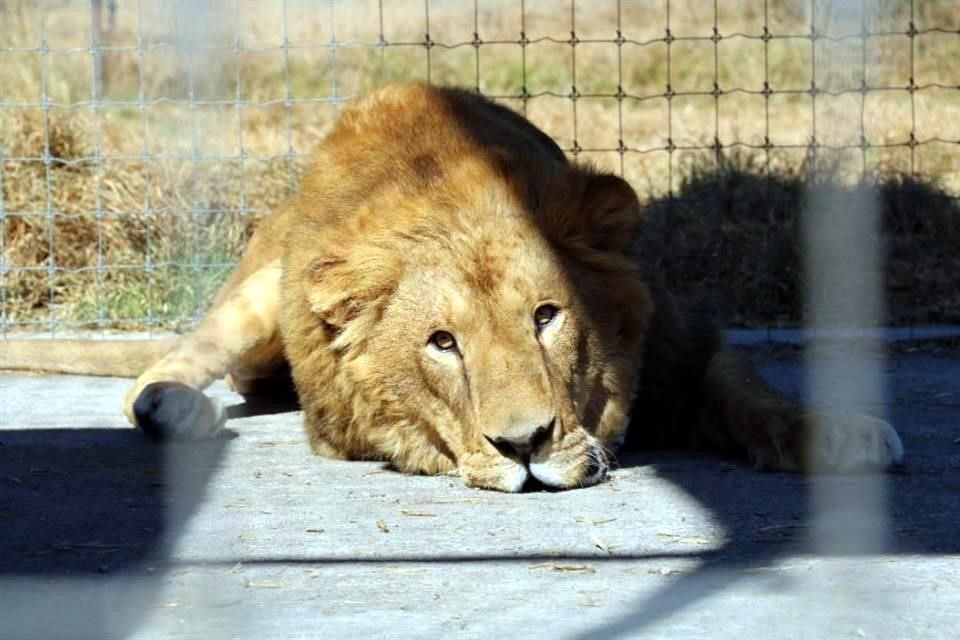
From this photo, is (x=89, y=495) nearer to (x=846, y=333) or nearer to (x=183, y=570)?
(x=183, y=570)

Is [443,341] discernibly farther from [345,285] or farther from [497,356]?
[345,285]

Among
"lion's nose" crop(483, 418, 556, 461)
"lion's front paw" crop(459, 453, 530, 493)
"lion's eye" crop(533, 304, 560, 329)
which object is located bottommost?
"lion's front paw" crop(459, 453, 530, 493)

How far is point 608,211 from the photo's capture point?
400cm

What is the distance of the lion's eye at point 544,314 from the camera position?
12.2 ft

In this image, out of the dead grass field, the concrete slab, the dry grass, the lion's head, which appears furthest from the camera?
the dead grass field

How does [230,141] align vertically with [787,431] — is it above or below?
above

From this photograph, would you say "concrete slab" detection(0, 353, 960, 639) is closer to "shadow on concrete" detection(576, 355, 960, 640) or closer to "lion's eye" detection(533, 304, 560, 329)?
"shadow on concrete" detection(576, 355, 960, 640)

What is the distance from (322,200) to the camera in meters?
4.30

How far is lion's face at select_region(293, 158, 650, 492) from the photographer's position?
3646mm

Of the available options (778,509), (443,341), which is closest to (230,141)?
(443,341)

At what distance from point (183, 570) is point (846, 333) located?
137 inches

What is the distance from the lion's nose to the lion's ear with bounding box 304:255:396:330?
19.2 inches

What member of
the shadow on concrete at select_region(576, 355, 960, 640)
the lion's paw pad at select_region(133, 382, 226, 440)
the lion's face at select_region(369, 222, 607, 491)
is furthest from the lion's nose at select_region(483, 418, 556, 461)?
the lion's paw pad at select_region(133, 382, 226, 440)

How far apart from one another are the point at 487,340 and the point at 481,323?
5 cm
